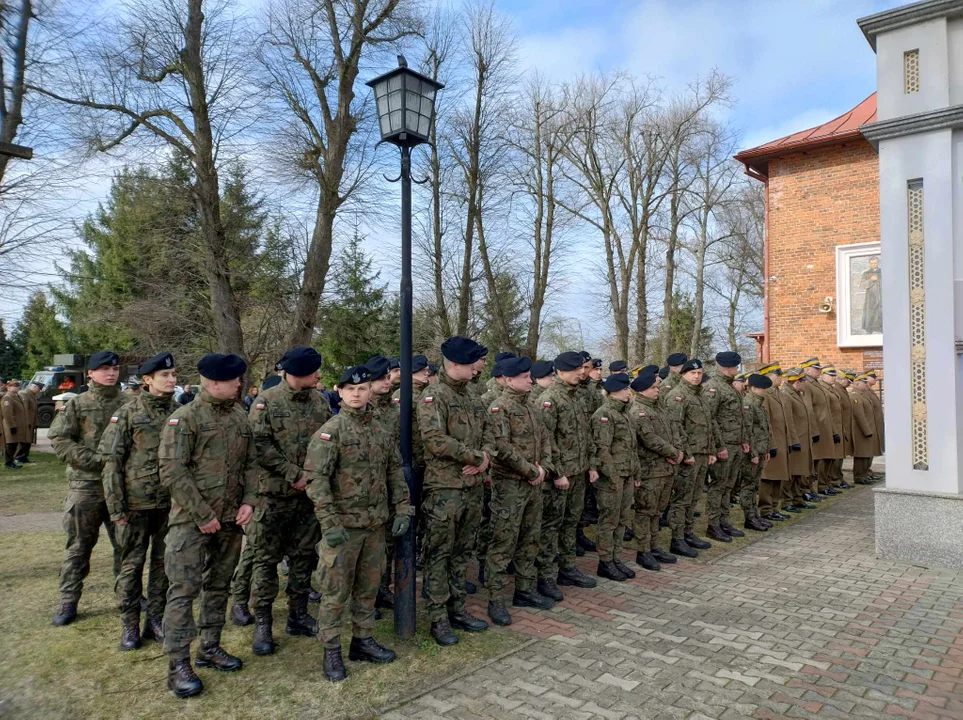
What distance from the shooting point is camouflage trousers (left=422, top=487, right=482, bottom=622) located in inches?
203

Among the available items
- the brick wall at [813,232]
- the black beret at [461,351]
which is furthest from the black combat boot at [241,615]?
the brick wall at [813,232]

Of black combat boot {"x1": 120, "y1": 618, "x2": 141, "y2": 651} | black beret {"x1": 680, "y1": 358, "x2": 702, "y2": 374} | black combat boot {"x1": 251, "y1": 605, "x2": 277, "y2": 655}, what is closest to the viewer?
black combat boot {"x1": 251, "y1": 605, "x2": 277, "y2": 655}

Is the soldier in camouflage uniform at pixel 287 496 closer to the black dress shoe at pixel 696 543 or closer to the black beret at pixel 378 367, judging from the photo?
the black beret at pixel 378 367

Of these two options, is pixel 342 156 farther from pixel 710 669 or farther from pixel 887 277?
pixel 710 669

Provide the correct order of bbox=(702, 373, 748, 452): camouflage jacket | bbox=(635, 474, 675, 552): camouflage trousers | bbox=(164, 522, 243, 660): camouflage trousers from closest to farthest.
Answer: bbox=(164, 522, 243, 660): camouflage trousers
bbox=(635, 474, 675, 552): camouflage trousers
bbox=(702, 373, 748, 452): camouflage jacket

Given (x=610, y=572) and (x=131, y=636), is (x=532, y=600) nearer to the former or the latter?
(x=610, y=572)

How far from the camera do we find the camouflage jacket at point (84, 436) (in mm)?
5426

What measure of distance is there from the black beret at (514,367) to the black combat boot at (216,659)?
9.71ft

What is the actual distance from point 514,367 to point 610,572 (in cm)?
236

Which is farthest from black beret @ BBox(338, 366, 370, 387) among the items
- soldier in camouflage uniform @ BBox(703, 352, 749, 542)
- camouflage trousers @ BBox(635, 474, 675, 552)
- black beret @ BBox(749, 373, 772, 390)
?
black beret @ BBox(749, 373, 772, 390)

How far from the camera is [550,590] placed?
6039 millimetres

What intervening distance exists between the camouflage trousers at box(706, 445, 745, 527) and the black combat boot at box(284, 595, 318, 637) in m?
5.15

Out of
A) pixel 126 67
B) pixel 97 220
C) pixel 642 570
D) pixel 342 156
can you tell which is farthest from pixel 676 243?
pixel 97 220

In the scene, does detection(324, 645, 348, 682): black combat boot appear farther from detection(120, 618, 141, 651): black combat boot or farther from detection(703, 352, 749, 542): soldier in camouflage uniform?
detection(703, 352, 749, 542): soldier in camouflage uniform
